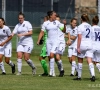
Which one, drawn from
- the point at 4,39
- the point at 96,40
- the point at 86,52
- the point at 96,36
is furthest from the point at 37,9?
the point at 86,52

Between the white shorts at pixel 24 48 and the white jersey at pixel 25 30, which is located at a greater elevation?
the white jersey at pixel 25 30

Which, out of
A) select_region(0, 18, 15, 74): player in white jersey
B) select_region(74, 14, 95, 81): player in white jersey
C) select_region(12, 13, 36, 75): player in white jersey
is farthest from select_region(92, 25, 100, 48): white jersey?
select_region(0, 18, 15, 74): player in white jersey

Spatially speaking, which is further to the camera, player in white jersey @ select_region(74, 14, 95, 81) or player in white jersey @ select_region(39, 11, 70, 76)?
player in white jersey @ select_region(39, 11, 70, 76)

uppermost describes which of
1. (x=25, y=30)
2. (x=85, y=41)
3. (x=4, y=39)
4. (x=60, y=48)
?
(x=25, y=30)

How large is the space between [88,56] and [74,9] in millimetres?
30564

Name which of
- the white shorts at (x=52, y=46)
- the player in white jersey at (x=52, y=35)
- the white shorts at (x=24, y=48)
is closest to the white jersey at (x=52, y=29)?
the player in white jersey at (x=52, y=35)

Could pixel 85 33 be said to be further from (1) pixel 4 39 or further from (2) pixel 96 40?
(1) pixel 4 39

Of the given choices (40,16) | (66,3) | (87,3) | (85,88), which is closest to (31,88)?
(85,88)

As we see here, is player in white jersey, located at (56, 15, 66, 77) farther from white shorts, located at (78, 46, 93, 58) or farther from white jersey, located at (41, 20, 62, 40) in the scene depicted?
white shorts, located at (78, 46, 93, 58)

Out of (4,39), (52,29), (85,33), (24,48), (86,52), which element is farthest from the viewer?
(4,39)

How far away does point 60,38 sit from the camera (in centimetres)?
2350

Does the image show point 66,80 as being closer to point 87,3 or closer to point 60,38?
point 60,38

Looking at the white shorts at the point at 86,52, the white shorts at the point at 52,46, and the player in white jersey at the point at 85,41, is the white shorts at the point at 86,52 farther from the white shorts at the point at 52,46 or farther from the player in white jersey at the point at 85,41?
the white shorts at the point at 52,46

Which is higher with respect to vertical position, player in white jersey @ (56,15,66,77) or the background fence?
the background fence
